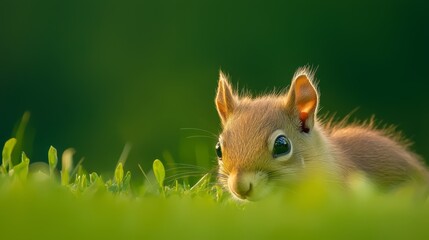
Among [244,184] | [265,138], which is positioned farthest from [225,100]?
[244,184]

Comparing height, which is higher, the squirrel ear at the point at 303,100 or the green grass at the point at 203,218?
the squirrel ear at the point at 303,100

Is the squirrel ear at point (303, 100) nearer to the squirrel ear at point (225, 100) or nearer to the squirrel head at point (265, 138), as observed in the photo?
the squirrel head at point (265, 138)

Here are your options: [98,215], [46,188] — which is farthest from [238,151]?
[98,215]

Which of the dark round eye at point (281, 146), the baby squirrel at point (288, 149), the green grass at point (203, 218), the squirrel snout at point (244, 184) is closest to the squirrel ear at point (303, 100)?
the baby squirrel at point (288, 149)

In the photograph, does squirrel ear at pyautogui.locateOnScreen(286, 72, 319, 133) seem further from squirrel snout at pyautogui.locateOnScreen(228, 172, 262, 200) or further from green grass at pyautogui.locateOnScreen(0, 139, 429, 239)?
green grass at pyautogui.locateOnScreen(0, 139, 429, 239)

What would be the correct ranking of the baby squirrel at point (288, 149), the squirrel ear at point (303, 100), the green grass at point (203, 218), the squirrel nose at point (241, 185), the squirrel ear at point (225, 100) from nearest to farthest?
the green grass at point (203, 218) → the squirrel nose at point (241, 185) → the baby squirrel at point (288, 149) → the squirrel ear at point (303, 100) → the squirrel ear at point (225, 100)

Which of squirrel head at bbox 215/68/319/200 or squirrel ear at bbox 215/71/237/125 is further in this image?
squirrel ear at bbox 215/71/237/125

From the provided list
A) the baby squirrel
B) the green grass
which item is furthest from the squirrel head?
the green grass

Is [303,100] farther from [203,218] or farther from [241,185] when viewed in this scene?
[203,218]
